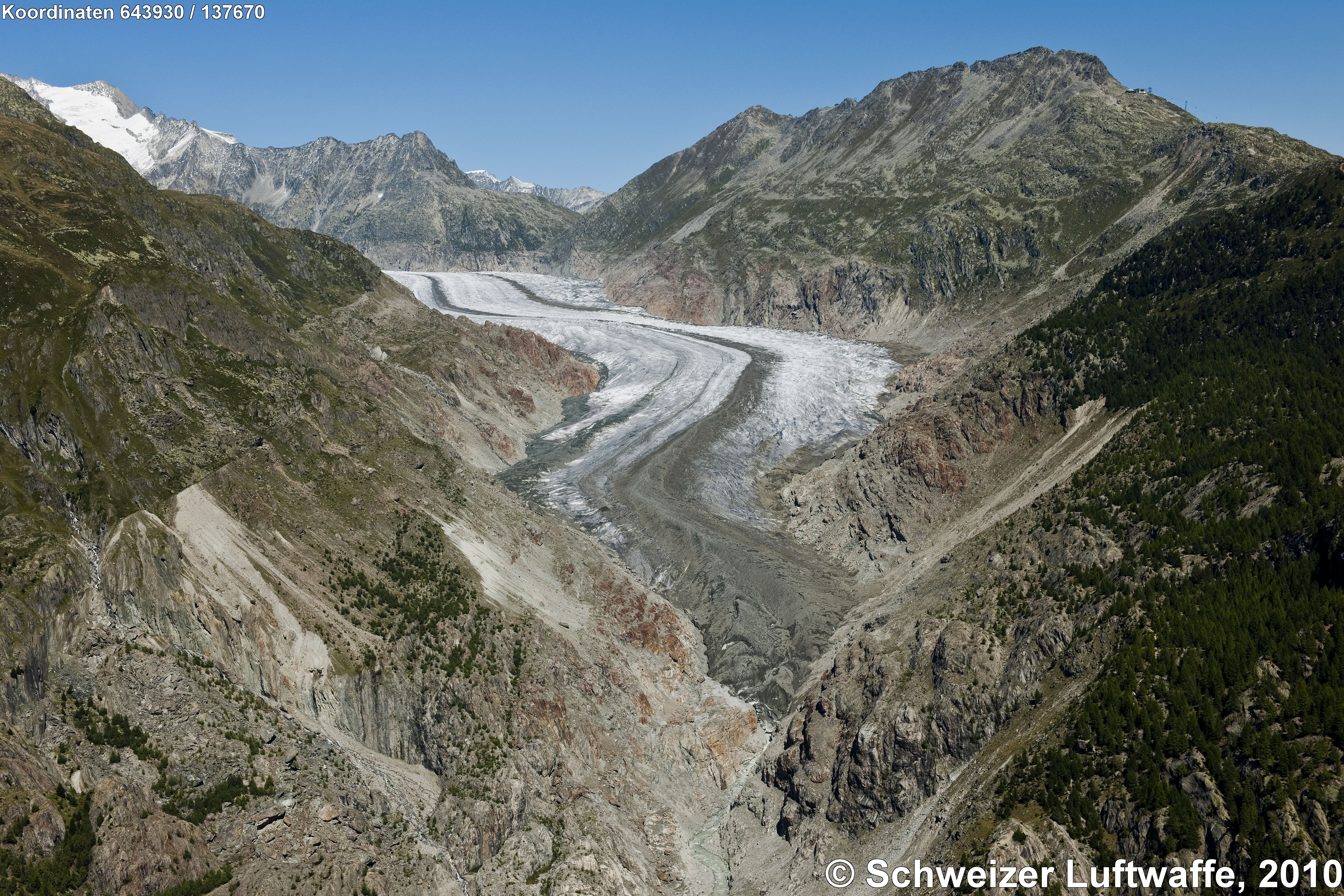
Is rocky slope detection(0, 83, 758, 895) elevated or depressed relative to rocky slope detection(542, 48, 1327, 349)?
depressed

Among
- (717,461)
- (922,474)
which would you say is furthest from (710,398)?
(922,474)

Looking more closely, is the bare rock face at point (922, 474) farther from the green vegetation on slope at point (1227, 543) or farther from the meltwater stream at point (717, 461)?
the green vegetation on slope at point (1227, 543)

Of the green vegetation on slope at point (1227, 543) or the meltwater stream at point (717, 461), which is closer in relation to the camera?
the green vegetation on slope at point (1227, 543)

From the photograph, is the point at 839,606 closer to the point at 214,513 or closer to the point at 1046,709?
the point at 1046,709

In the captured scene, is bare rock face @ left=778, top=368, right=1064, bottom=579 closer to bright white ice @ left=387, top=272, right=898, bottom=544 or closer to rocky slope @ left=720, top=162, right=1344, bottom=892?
rocky slope @ left=720, top=162, right=1344, bottom=892

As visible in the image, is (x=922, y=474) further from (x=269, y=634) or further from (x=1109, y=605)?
(x=269, y=634)

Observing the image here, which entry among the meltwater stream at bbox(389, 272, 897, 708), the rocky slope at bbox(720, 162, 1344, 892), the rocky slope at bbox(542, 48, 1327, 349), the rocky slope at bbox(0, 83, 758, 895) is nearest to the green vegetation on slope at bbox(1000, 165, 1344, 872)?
the rocky slope at bbox(720, 162, 1344, 892)

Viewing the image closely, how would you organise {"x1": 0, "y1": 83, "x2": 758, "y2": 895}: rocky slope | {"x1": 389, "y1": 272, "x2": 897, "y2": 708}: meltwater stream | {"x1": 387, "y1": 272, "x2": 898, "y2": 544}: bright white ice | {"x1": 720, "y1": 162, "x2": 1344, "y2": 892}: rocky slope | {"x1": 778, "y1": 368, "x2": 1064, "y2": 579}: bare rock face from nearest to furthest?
{"x1": 0, "y1": 83, "x2": 758, "y2": 895}: rocky slope → {"x1": 720, "y1": 162, "x2": 1344, "y2": 892}: rocky slope → {"x1": 389, "y1": 272, "x2": 897, "y2": 708}: meltwater stream → {"x1": 778, "y1": 368, "x2": 1064, "y2": 579}: bare rock face → {"x1": 387, "y1": 272, "x2": 898, "y2": 544}: bright white ice

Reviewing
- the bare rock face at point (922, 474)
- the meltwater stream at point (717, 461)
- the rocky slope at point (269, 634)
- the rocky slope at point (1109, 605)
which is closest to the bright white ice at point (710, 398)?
the meltwater stream at point (717, 461)
